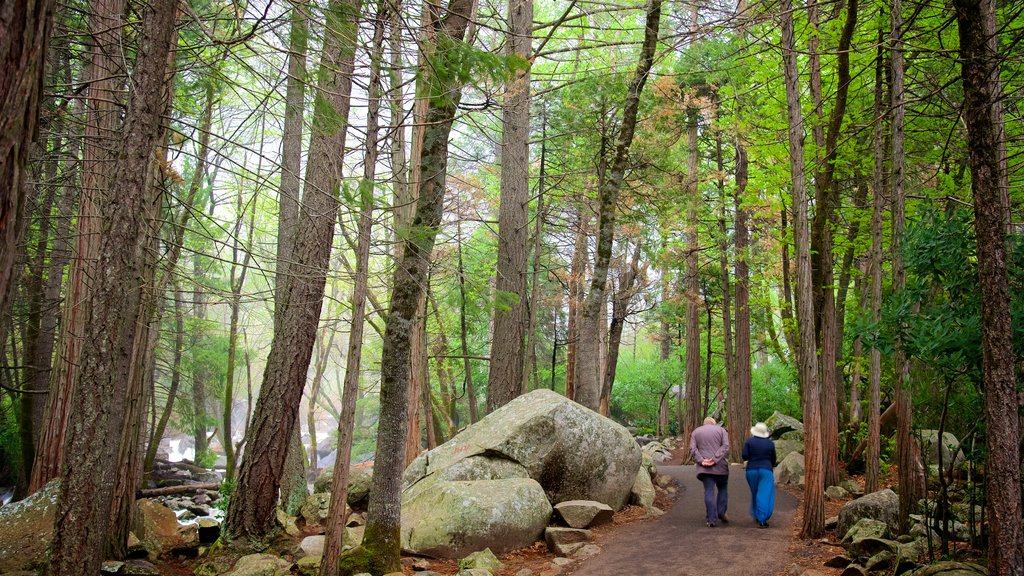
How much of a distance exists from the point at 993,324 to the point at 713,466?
541cm

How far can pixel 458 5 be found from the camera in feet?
24.9

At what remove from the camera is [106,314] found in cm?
497

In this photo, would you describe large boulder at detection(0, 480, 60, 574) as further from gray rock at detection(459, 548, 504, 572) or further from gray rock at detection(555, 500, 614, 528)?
gray rock at detection(555, 500, 614, 528)

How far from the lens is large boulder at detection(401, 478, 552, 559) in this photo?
324 inches

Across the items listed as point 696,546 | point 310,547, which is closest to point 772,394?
point 696,546

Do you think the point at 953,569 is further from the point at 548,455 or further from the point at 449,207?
the point at 449,207

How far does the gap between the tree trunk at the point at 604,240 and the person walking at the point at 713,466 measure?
3.74m

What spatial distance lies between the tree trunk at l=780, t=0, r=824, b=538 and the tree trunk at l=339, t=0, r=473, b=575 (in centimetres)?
455

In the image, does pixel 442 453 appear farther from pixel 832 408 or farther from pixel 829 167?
pixel 829 167

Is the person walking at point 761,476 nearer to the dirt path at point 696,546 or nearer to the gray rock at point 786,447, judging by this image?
the dirt path at point 696,546

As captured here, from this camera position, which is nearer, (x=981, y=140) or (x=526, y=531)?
(x=981, y=140)

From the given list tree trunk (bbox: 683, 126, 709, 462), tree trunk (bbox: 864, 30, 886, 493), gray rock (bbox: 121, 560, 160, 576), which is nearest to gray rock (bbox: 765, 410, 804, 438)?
tree trunk (bbox: 683, 126, 709, 462)

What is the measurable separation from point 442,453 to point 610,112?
8846 mm

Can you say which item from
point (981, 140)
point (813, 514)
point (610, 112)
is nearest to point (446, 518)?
point (813, 514)
